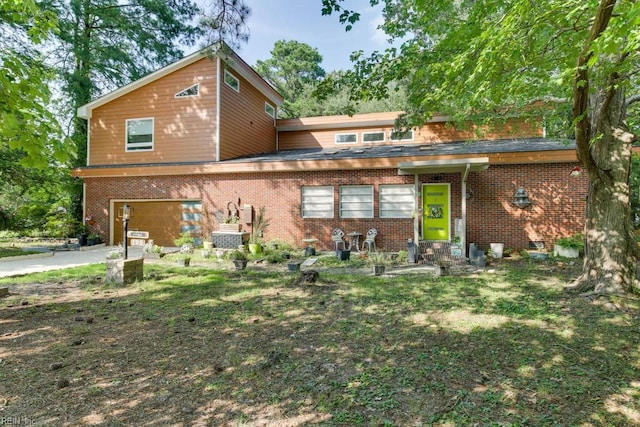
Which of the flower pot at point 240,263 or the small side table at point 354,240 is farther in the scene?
the small side table at point 354,240

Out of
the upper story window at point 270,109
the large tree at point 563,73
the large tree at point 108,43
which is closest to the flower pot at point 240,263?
the large tree at point 563,73

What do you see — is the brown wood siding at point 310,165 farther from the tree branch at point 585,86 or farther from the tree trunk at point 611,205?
the tree branch at point 585,86

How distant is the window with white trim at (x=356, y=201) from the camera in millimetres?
11484

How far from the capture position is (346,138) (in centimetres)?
1659

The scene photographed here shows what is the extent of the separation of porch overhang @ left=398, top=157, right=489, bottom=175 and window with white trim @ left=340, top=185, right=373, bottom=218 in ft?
5.62

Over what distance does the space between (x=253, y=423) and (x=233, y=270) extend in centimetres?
616

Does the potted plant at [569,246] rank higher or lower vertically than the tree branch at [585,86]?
lower

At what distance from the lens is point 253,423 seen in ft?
7.82

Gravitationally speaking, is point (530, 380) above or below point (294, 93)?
below

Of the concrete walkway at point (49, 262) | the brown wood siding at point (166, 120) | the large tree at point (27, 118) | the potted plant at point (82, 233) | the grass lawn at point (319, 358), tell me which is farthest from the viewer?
the brown wood siding at point (166, 120)

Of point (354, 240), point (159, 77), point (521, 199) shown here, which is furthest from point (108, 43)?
point (521, 199)

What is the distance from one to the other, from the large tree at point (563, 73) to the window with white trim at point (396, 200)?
4360 mm

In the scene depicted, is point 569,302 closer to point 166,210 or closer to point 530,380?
point 530,380

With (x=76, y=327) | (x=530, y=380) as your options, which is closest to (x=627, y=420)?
(x=530, y=380)
